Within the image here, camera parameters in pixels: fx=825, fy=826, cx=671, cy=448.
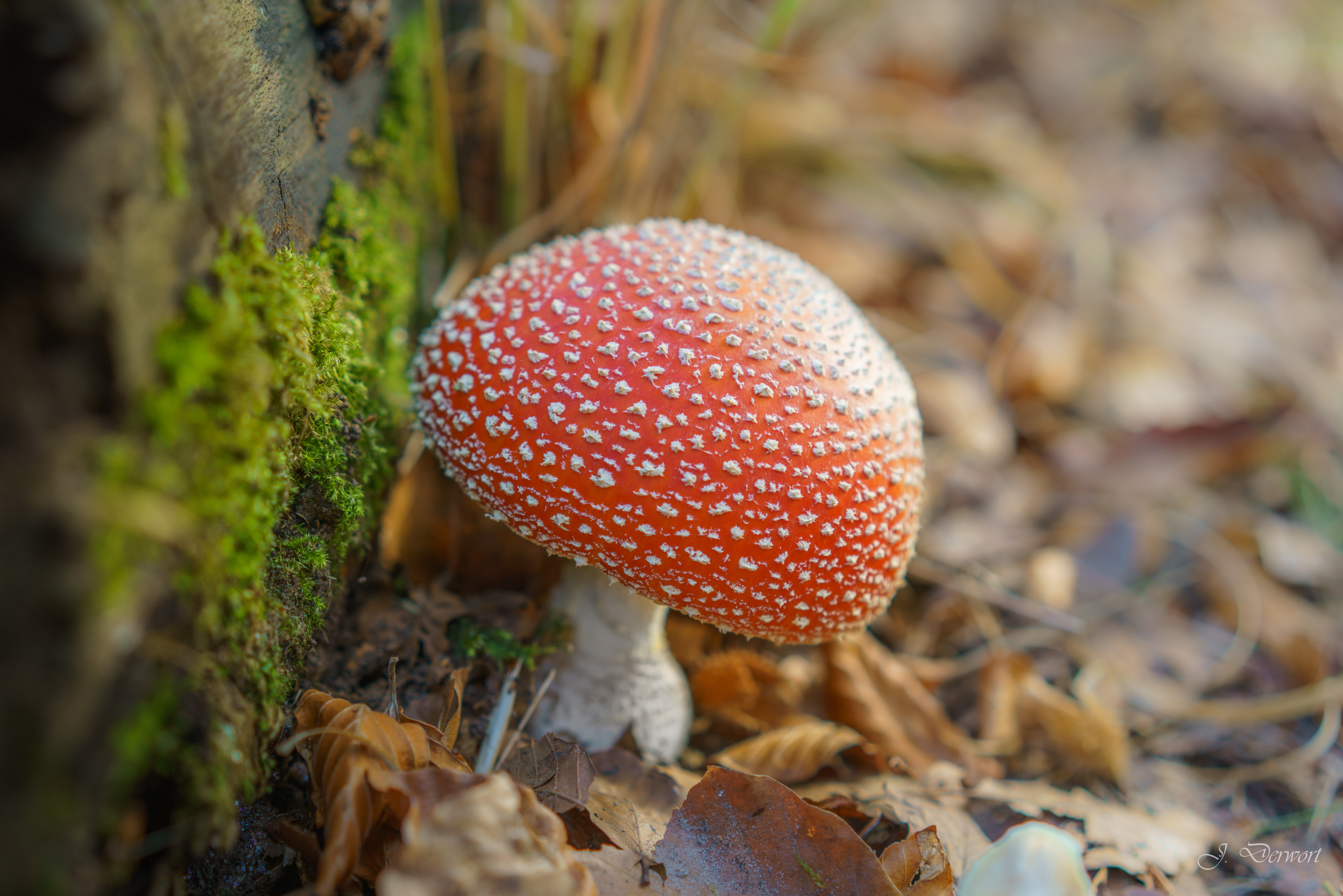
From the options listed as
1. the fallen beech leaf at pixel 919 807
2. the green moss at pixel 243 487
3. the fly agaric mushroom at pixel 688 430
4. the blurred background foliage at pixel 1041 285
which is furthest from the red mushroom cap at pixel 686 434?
the blurred background foliage at pixel 1041 285

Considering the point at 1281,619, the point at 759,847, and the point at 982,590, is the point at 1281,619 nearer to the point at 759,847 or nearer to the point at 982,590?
the point at 982,590

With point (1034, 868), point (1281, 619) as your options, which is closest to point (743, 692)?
point (1034, 868)

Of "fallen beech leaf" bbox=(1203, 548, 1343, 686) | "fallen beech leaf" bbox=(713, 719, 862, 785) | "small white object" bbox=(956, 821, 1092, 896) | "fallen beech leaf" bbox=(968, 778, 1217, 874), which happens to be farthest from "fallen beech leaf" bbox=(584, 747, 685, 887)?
"fallen beech leaf" bbox=(1203, 548, 1343, 686)

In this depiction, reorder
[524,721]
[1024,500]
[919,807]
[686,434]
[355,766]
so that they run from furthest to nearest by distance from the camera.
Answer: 1. [1024,500]
2. [919,807]
3. [524,721]
4. [686,434]
5. [355,766]

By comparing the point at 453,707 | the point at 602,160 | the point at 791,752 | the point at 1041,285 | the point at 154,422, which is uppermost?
the point at 602,160

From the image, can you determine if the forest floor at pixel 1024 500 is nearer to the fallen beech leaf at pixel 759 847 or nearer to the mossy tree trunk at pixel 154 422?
the fallen beech leaf at pixel 759 847

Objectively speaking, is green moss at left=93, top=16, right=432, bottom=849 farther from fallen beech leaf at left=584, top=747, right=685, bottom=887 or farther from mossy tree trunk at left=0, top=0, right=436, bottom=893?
fallen beech leaf at left=584, top=747, right=685, bottom=887
